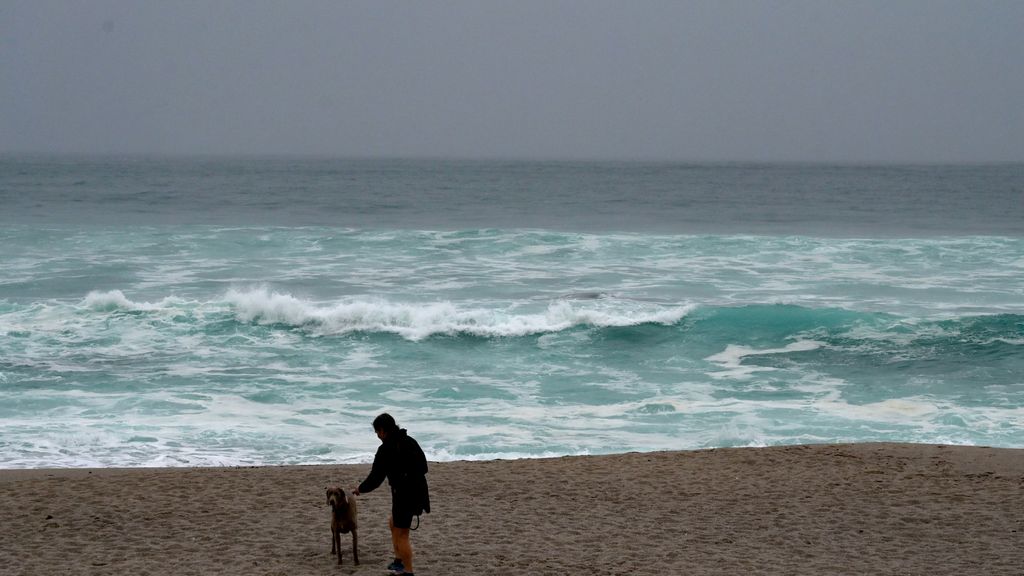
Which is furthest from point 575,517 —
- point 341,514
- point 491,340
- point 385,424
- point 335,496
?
point 491,340

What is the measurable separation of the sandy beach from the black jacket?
984 millimetres

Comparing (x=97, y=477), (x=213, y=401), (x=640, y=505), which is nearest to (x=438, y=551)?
(x=640, y=505)

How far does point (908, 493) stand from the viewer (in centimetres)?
1019

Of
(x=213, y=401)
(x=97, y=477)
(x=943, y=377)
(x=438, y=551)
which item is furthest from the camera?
(x=943, y=377)

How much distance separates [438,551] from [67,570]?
2864 millimetres

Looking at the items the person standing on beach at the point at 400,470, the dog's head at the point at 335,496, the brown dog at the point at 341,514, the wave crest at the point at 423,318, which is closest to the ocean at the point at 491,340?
the wave crest at the point at 423,318

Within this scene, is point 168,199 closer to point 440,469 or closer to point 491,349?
point 491,349

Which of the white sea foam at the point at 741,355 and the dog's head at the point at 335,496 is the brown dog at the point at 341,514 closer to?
the dog's head at the point at 335,496

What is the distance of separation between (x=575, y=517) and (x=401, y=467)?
2.82 m

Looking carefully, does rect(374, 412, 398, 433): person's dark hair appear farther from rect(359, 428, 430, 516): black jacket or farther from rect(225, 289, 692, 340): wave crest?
rect(225, 289, 692, 340): wave crest

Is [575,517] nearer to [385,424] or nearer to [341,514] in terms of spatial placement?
[341,514]

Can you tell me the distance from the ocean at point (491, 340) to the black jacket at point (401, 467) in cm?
562

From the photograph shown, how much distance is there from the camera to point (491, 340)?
20734 millimetres

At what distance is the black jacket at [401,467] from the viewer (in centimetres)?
705
